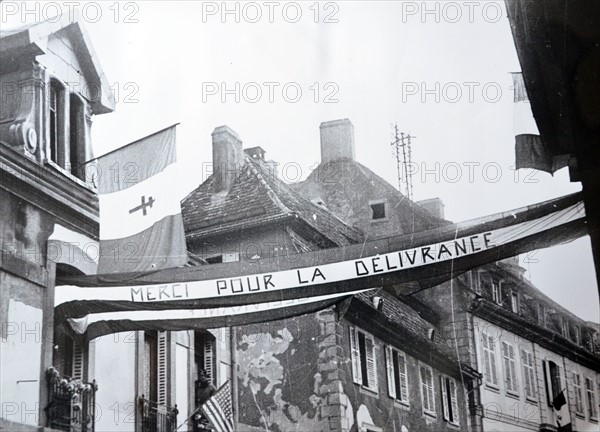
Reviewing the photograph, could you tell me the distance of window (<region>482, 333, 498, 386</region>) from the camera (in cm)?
820

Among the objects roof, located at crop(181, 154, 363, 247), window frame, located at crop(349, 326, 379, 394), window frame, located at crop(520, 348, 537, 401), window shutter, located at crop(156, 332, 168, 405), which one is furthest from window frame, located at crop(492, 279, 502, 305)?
window shutter, located at crop(156, 332, 168, 405)

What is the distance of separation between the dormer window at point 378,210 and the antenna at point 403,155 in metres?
0.19

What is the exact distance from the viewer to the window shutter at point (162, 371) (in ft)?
27.6

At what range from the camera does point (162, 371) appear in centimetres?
849

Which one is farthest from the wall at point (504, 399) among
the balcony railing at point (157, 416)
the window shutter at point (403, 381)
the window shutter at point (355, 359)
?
the balcony railing at point (157, 416)

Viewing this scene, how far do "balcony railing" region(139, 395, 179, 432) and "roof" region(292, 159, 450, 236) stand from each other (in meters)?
1.88

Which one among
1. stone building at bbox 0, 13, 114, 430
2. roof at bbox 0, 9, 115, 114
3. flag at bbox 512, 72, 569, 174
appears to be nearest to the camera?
stone building at bbox 0, 13, 114, 430

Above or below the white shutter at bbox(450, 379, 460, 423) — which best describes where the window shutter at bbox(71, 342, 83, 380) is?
above

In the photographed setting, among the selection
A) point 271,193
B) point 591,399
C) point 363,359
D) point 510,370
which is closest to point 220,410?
point 363,359

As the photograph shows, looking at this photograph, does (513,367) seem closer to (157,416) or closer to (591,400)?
(591,400)

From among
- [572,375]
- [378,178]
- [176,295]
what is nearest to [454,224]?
[378,178]

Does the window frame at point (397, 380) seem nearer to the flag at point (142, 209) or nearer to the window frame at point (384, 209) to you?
the window frame at point (384, 209)

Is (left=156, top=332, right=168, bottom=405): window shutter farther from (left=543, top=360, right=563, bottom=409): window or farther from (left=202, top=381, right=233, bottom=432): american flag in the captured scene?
(left=543, top=360, right=563, bottom=409): window

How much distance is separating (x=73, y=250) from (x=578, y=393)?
3663 millimetres
